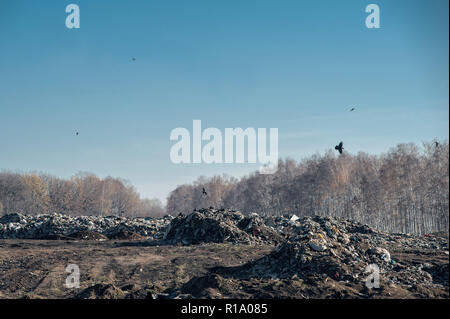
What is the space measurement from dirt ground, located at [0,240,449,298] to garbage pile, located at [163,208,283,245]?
1.54 metres

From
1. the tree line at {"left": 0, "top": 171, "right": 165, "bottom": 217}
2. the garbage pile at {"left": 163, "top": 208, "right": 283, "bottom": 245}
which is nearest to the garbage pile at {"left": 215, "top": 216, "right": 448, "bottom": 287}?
the garbage pile at {"left": 163, "top": 208, "right": 283, "bottom": 245}

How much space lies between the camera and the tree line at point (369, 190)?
3775 cm

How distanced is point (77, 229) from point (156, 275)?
17115 mm

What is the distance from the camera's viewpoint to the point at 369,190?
41.8 meters

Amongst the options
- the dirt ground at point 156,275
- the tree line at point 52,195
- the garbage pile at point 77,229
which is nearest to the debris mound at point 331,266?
the dirt ground at point 156,275

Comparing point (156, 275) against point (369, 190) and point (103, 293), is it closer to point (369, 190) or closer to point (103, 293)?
point (103, 293)

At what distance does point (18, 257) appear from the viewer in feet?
62.7

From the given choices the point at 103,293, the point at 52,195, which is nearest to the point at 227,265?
the point at 103,293

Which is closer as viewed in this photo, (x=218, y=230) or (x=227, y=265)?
(x=227, y=265)

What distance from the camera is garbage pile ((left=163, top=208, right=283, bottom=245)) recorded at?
23469mm

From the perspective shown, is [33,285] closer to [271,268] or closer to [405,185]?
[271,268]

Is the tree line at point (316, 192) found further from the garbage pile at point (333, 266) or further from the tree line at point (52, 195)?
the garbage pile at point (333, 266)
